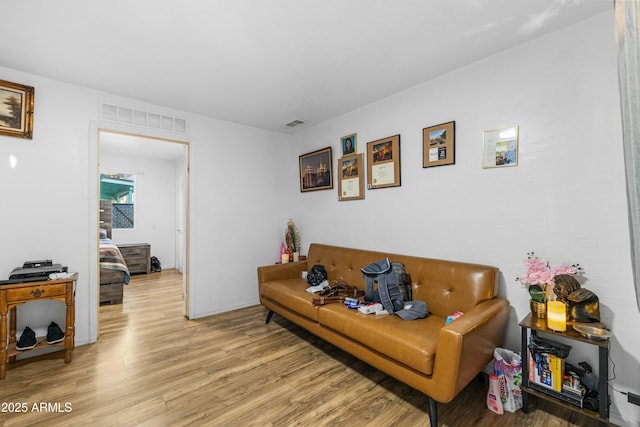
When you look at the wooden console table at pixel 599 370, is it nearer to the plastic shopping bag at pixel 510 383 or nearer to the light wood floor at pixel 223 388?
the plastic shopping bag at pixel 510 383

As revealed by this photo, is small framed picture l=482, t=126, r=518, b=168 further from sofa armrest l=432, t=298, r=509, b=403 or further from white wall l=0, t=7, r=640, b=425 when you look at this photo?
sofa armrest l=432, t=298, r=509, b=403

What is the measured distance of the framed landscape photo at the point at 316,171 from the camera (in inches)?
148

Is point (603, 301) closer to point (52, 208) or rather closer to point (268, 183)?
point (268, 183)

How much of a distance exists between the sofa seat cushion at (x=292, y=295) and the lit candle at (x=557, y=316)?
170cm

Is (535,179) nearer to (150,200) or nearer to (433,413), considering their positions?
(433,413)

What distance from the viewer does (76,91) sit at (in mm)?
2793

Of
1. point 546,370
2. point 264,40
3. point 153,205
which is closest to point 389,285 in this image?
point 546,370

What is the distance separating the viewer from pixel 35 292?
232 cm

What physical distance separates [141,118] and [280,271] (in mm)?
2424

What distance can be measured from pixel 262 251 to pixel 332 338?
6.95 feet

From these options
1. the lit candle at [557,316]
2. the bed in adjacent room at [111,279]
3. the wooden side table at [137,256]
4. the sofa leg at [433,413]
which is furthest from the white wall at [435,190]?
the wooden side table at [137,256]

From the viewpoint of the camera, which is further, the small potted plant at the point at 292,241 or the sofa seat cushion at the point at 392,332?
the small potted plant at the point at 292,241

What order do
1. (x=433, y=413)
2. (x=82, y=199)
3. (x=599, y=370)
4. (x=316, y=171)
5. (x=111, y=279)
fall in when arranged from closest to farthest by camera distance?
(x=599, y=370) < (x=433, y=413) < (x=82, y=199) < (x=316, y=171) < (x=111, y=279)

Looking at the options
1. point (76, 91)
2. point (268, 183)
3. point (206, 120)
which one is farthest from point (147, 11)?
point (268, 183)
